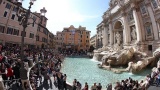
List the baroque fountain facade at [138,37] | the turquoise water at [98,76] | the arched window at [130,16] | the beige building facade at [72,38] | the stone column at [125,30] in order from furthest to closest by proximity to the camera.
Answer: the beige building facade at [72,38] → the stone column at [125,30] → the arched window at [130,16] → the baroque fountain facade at [138,37] → the turquoise water at [98,76]

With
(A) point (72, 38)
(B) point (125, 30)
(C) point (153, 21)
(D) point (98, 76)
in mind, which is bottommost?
(D) point (98, 76)

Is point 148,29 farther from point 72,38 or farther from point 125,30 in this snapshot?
point 72,38

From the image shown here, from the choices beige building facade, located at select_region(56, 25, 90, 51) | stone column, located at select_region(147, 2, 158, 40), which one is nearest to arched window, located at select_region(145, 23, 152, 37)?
stone column, located at select_region(147, 2, 158, 40)

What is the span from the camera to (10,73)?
9.91 metres

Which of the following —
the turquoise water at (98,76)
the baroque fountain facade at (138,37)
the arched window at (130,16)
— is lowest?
the turquoise water at (98,76)

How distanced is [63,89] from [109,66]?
1340 centimetres

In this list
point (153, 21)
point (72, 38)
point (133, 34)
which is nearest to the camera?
point (153, 21)

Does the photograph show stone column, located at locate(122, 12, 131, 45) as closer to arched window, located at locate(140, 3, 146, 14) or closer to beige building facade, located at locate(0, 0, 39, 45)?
arched window, located at locate(140, 3, 146, 14)

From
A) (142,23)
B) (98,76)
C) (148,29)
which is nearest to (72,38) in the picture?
(142,23)

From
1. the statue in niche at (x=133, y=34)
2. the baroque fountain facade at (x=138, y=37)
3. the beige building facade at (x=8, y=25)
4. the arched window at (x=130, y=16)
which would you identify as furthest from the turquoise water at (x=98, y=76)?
the arched window at (x=130, y=16)

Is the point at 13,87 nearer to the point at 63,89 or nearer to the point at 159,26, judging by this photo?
the point at 63,89

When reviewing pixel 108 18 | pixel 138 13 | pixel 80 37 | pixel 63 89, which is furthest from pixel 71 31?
pixel 63 89

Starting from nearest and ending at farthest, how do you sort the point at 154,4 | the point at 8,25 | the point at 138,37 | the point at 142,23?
the point at 154,4, the point at 8,25, the point at 138,37, the point at 142,23

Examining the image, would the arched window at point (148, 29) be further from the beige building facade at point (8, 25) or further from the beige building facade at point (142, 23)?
the beige building facade at point (8, 25)
